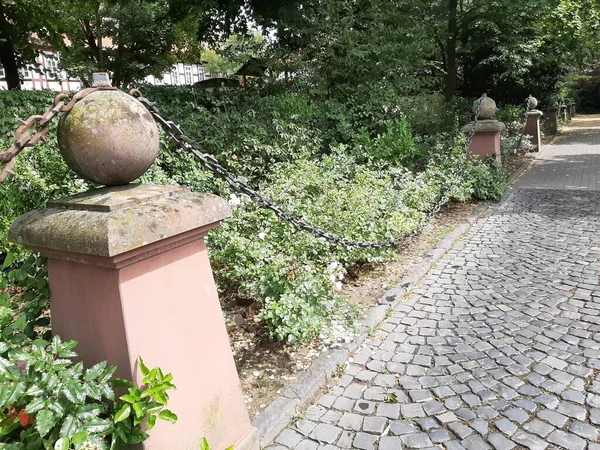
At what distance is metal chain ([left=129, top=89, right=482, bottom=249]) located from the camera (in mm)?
2520

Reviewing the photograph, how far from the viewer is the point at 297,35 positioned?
10.4 metres

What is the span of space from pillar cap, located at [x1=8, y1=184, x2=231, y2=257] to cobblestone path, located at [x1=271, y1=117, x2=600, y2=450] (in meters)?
1.55

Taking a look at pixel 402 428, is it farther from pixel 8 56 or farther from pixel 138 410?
pixel 8 56

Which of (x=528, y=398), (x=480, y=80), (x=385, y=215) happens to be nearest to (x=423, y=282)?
(x=385, y=215)

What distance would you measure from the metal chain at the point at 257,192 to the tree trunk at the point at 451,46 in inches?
321

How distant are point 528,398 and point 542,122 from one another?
18626mm

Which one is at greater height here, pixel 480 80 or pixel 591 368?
pixel 480 80

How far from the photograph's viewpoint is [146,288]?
6.36 feet

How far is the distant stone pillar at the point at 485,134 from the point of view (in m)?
9.05

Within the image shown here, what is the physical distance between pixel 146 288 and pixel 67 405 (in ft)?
1.71

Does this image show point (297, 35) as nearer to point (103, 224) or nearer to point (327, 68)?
point (327, 68)

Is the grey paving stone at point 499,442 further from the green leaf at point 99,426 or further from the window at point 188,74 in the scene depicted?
the window at point 188,74

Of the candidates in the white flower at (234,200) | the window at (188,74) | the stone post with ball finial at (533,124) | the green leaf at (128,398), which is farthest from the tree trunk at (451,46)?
the window at (188,74)

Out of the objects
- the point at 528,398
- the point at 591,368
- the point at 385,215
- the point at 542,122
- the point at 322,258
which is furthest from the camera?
the point at 542,122
